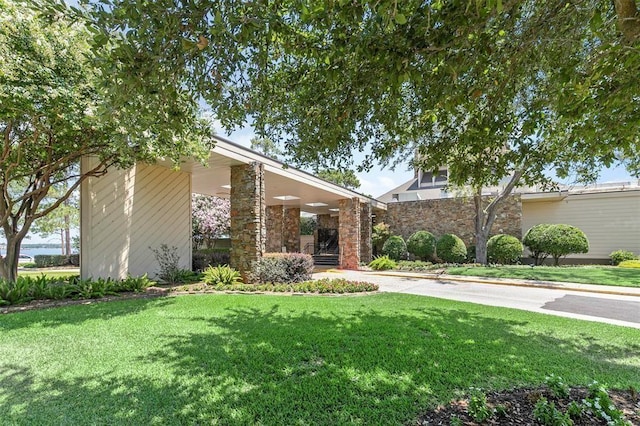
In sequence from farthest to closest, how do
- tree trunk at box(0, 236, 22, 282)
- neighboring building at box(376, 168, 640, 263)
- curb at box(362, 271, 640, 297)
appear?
neighboring building at box(376, 168, 640, 263), curb at box(362, 271, 640, 297), tree trunk at box(0, 236, 22, 282)

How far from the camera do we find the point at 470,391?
2.82 m

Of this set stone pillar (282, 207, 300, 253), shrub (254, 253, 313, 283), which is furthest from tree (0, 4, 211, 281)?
stone pillar (282, 207, 300, 253)

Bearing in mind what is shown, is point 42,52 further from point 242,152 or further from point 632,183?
point 632,183

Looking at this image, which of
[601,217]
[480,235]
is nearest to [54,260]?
[480,235]

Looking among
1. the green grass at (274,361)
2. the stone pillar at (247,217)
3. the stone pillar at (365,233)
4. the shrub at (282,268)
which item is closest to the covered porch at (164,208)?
the stone pillar at (247,217)

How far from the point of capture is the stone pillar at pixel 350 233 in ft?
50.2

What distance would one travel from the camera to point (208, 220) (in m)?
18.0

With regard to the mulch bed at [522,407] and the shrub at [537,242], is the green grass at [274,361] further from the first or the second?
the shrub at [537,242]

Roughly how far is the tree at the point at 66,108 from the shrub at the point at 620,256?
17701 mm

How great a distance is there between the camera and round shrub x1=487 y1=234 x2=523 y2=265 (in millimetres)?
14344

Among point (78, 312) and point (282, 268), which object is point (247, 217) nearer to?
point (282, 268)

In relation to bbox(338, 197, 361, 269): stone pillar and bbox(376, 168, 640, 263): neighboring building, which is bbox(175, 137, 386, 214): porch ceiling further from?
bbox(376, 168, 640, 263): neighboring building

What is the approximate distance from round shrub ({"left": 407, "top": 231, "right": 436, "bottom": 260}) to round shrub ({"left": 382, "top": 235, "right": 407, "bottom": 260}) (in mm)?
369

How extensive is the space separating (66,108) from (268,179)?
251 inches
